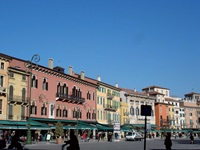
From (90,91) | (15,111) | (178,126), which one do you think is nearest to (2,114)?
(15,111)

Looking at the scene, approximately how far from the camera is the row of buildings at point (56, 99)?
3919cm

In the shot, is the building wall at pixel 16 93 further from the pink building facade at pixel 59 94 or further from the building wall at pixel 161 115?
the building wall at pixel 161 115

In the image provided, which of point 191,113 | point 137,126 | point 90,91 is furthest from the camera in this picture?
point 191,113

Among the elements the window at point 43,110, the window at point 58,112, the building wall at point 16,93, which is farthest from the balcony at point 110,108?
the building wall at point 16,93

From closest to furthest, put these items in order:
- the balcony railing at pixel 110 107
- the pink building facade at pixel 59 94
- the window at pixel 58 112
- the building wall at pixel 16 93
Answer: the building wall at pixel 16 93 → the pink building facade at pixel 59 94 → the window at pixel 58 112 → the balcony railing at pixel 110 107

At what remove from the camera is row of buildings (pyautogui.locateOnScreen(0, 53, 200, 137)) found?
39188 millimetres

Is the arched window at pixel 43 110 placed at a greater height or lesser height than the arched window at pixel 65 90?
lesser

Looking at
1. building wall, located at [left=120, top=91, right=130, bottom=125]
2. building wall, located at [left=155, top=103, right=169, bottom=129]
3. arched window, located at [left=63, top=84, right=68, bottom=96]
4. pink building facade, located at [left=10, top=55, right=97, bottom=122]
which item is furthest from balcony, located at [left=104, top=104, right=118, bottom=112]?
building wall, located at [left=155, top=103, right=169, bottom=129]

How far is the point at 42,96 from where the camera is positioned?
45938 mm

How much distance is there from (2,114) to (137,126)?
45.7 meters

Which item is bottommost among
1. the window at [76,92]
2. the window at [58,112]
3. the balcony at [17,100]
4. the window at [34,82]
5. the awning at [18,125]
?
Result: the awning at [18,125]

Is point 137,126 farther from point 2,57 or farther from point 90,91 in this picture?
point 2,57

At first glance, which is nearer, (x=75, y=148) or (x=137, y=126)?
(x=75, y=148)

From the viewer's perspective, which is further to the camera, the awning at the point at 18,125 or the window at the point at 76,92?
the window at the point at 76,92
